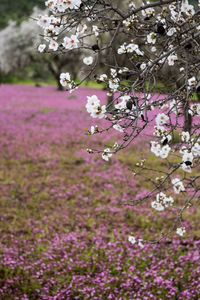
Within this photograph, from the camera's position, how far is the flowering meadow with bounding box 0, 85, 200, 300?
17.7 ft

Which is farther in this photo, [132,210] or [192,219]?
[132,210]

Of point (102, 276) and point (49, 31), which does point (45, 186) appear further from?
point (49, 31)

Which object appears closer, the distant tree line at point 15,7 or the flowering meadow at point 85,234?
the flowering meadow at point 85,234

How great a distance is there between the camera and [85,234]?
284 inches

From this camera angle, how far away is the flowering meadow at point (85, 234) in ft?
17.7

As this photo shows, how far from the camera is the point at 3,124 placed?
59.7 ft

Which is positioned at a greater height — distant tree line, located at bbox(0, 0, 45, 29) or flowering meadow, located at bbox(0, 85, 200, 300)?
distant tree line, located at bbox(0, 0, 45, 29)

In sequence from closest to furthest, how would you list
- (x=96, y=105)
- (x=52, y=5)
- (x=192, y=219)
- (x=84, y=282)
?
(x=96, y=105) → (x=52, y=5) → (x=84, y=282) → (x=192, y=219)

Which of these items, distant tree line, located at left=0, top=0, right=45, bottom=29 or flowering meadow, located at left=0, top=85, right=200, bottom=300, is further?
distant tree line, located at left=0, top=0, right=45, bottom=29

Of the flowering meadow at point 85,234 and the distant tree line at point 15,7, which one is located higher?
the distant tree line at point 15,7

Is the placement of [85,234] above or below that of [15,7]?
below

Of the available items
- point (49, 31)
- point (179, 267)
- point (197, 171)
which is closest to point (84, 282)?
point (179, 267)

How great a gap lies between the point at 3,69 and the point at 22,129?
31.1m

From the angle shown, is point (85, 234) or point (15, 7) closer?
point (85, 234)
